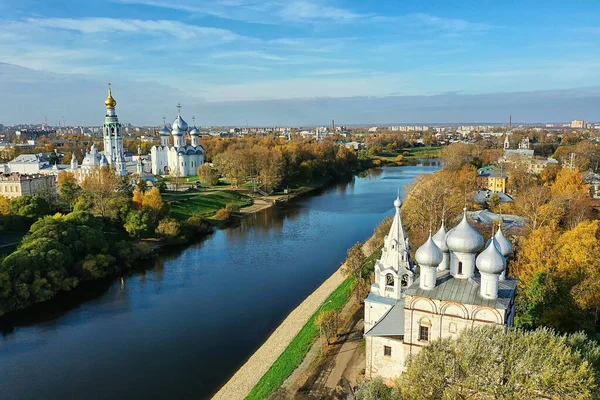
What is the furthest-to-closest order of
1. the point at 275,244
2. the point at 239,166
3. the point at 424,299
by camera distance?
the point at 239,166, the point at 275,244, the point at 424,299

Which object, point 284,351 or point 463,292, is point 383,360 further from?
point 284,351

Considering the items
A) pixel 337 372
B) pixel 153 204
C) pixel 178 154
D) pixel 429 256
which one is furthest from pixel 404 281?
pixel 178 154

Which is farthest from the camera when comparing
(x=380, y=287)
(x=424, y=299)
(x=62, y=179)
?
(x=62, y=179)

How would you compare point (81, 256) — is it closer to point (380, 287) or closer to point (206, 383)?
point (206, 383)

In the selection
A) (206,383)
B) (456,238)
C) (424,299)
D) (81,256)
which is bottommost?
(206,383)

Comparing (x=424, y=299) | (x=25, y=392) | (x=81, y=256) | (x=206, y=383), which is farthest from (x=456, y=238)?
(x=81, y=256)

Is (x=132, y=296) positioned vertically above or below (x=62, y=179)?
below

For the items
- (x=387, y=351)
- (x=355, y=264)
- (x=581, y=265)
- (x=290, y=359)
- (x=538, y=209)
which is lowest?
(x=290, y=359)
